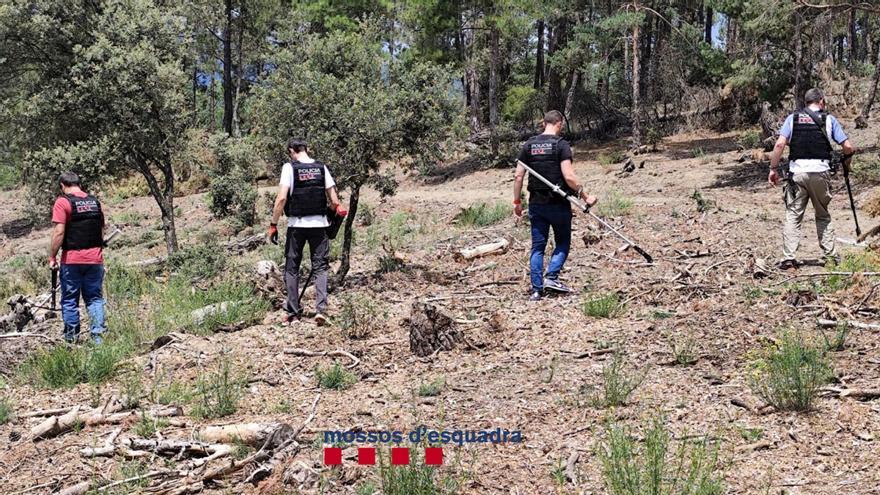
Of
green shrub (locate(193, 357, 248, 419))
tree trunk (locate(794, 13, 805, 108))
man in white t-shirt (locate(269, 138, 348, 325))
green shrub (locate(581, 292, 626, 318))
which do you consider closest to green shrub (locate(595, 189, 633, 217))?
green shrub (locate(581, 292, 626, 318))

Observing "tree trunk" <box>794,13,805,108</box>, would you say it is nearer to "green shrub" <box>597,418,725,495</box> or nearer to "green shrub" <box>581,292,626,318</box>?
"green shrub" <box>581,292,626,318</box>

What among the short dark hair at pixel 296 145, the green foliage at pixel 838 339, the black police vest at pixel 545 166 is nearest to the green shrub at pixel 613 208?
the black police vest at pixel 545 166

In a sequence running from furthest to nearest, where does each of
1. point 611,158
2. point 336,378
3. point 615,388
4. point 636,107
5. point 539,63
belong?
point 539,63, point 636,107, point 611,158, point 336,378, point 615,388

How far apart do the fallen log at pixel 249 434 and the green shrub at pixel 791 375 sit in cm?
295

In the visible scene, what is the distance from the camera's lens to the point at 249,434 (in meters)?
4.52

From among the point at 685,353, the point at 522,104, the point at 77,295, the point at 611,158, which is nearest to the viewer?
the point at 685,353

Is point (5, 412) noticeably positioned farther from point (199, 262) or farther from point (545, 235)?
point (199, 262)

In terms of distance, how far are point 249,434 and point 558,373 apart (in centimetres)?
227

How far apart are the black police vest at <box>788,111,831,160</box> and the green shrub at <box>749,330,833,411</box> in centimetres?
345

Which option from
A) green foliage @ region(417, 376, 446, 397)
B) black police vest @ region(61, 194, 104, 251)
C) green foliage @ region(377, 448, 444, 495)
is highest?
black police vest @ region(61, 194, 104, 251)

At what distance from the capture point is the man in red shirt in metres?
7.52

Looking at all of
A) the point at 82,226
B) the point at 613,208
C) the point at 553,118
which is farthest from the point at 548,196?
the point at 613,208

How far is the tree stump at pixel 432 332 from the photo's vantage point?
6.23 m

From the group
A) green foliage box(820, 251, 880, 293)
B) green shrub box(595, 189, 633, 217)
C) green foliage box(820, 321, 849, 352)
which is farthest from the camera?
green shrub box(595, 189, 633, 217)
